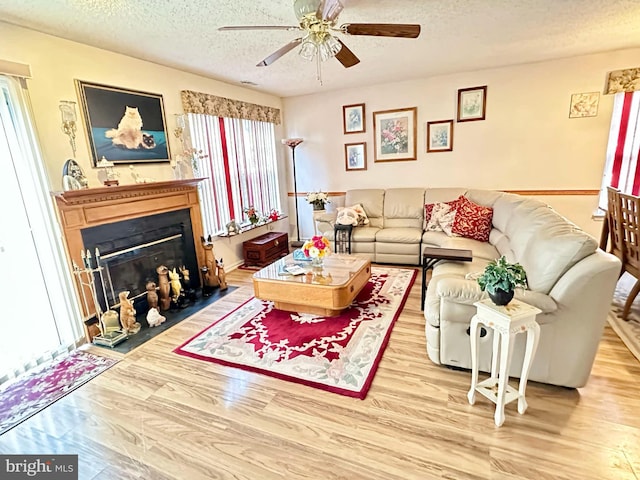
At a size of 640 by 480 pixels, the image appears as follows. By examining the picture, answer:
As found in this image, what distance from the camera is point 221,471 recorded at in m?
1.61

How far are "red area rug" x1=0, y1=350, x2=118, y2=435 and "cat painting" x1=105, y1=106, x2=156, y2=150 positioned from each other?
198 cm

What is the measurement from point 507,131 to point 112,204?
5019 mm

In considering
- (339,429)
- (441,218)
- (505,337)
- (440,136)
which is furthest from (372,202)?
(339,429)

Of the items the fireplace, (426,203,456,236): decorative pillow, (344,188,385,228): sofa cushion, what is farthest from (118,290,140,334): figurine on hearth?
(426,203,456,236): decorative pillow

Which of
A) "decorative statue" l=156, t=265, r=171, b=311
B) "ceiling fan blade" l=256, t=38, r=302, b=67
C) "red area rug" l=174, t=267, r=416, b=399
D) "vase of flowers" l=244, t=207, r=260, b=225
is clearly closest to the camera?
"ceiling fan blade" l=256, t=38, r=302, b=67

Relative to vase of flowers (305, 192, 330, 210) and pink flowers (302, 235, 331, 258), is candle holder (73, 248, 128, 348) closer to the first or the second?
pink flowers (302, 235, 331, 258)

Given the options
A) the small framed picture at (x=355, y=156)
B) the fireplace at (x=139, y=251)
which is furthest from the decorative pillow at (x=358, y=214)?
the fireplace at (x=139, y=251)

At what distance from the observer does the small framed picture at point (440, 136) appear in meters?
4.82

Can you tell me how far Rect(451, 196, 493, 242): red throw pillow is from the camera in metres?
3.84

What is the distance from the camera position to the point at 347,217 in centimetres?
462

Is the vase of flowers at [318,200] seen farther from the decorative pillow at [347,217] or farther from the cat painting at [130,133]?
the cat painting at [130,133]

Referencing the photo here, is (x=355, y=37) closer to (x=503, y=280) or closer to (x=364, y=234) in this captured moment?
(x=364, y=234)

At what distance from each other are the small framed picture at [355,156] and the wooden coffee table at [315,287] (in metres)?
2.58

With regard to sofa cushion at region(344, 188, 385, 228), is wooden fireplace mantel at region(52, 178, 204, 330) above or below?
above
